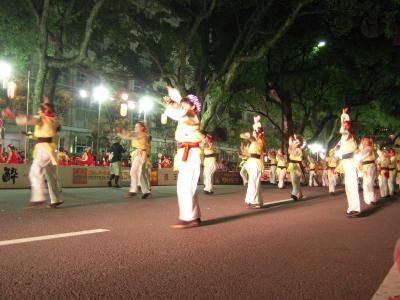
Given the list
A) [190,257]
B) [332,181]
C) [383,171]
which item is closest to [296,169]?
[383,171]

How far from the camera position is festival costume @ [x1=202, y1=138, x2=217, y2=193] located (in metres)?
15.6

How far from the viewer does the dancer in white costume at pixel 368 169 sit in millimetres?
13055

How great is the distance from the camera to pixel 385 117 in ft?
126

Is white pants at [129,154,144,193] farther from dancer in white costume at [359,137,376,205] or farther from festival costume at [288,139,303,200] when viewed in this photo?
dancer in white costume at [359,137,376,205]

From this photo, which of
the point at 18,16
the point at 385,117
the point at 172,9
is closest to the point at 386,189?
the point at 172,9

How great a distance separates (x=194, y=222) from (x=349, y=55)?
2338cm

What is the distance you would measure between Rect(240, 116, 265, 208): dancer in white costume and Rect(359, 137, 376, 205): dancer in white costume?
3515 mm

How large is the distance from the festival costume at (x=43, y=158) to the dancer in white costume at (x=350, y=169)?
6118mm

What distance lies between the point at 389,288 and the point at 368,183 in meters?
9.69

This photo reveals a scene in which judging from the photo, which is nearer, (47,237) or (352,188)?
(47,237)

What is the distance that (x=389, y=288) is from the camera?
4020 mm

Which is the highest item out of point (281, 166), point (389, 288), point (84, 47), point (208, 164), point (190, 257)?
point (84, 47)

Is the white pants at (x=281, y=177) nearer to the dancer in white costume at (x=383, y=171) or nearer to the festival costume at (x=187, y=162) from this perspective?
the dancer in white costume at (x=383, y=171)

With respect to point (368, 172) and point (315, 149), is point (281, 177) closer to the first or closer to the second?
point (368, 172)
